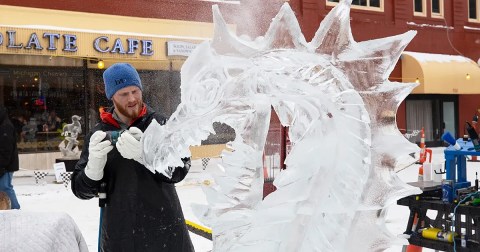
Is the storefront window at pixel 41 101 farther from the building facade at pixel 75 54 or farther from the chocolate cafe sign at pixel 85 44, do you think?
the chocolate cafe sign at pixel 85 44

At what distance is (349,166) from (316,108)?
162mm

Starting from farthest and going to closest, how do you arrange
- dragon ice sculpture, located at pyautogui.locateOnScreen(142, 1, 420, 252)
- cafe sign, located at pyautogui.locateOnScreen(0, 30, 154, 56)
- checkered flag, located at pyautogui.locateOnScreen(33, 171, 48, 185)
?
cafe sign, located at pyautogui.locateOnScreen(0, 30, 154, 56) < checkered flag, located at pyautogui.locateOnScreen(33, 171, 48, 185) < dragon ice sculpture, located at pyautogui.locateOnScreen(142, 1, 420, 252)

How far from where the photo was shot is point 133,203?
243 centimetres

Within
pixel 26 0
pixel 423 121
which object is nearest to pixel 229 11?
pixel 26 0

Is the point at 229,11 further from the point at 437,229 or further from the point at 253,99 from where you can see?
the point at 253,99

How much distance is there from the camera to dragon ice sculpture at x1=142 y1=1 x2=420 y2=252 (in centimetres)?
131

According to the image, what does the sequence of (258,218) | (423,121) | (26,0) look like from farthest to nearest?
(423,121) → (26,0) → (258,218)

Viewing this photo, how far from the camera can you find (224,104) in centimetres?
133

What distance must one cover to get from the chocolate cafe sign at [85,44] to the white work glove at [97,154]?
9809mm

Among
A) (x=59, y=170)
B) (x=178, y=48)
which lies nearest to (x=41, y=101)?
(x=59, y=170)

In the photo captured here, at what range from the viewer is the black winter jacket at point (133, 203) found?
2.43 m

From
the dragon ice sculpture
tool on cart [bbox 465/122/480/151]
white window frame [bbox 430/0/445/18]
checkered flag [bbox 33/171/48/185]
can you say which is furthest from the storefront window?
white window frame [bbox 430/0/445/18]

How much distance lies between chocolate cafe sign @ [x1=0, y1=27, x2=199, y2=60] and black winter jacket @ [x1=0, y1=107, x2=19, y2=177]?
17.7 feet

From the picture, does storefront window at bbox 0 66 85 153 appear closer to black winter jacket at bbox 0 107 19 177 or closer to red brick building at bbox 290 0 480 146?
black winter jacket at bbox 0 107 19 177
